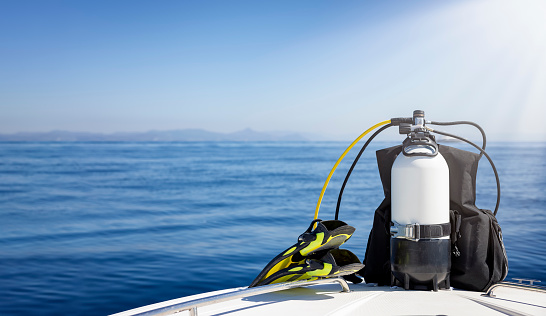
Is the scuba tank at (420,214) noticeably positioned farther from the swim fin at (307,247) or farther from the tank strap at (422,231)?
the swim fin at (307,247)

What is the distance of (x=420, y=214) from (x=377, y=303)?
384mm

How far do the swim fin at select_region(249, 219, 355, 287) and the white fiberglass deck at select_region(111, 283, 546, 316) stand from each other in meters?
0.09

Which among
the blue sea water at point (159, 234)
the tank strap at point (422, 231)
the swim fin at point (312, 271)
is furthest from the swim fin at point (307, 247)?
the blue sea water at point (159, 234)

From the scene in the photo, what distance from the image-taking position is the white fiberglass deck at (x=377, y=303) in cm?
161

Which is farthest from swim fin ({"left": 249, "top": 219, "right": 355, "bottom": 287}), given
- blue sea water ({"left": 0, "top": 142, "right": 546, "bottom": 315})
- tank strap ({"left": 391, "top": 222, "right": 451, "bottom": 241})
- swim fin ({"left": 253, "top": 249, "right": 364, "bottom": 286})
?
blue sea water ({"left": 0, "top": 142, "right": 546, "bottom": 315})

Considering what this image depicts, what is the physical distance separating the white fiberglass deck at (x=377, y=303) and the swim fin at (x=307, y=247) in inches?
3.7

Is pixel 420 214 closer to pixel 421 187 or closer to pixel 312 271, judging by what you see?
pixel 421 187

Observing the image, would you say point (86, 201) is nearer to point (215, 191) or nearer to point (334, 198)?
point (215, 191)

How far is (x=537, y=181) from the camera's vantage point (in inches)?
628

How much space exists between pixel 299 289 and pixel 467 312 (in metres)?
0.64

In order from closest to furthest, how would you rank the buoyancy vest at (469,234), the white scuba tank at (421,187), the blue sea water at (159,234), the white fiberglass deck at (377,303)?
the white fiberglass deck at (377,303) → the white scuba tank at (421,187) → the buoyancy vest at (469,234) → the blue sea water at (159,234)

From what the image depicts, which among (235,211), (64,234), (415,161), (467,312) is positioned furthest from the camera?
(235,211)

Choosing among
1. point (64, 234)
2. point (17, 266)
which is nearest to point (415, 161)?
point (17, 266)

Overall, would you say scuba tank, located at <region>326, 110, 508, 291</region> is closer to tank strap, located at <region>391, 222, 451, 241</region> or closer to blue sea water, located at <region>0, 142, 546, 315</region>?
tank strap, located at <region>391, 222, 451, 241</region>
